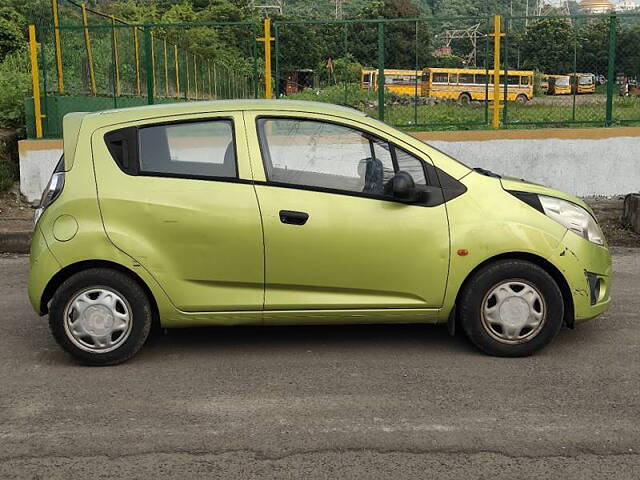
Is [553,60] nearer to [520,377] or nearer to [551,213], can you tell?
[551,213]

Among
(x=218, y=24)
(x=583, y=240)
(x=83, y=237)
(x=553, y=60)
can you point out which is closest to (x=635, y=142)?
(x=553, y=60)

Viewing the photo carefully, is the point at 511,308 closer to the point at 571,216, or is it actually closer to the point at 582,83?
the point at 571,216

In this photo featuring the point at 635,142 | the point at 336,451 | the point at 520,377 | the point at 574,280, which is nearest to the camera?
the point at 336,451

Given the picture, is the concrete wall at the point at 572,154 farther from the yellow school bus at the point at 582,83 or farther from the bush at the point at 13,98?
the bush at the point at 13,98

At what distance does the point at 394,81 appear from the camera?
1295cm

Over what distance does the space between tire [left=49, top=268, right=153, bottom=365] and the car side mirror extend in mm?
1717

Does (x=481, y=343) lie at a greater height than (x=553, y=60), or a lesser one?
lesser

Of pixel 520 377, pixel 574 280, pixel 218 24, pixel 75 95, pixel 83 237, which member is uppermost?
pixel 218 24

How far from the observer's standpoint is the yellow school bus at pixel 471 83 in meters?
12.9

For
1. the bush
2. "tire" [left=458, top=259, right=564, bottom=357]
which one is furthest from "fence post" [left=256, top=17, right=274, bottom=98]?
"tire" [left=458, top=259, right=564, bottom=357]

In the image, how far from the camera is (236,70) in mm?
14438

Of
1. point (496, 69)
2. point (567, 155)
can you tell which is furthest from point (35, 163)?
point (567, 155)

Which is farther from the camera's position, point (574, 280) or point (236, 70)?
point (236, 70)

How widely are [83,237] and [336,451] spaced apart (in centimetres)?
226
